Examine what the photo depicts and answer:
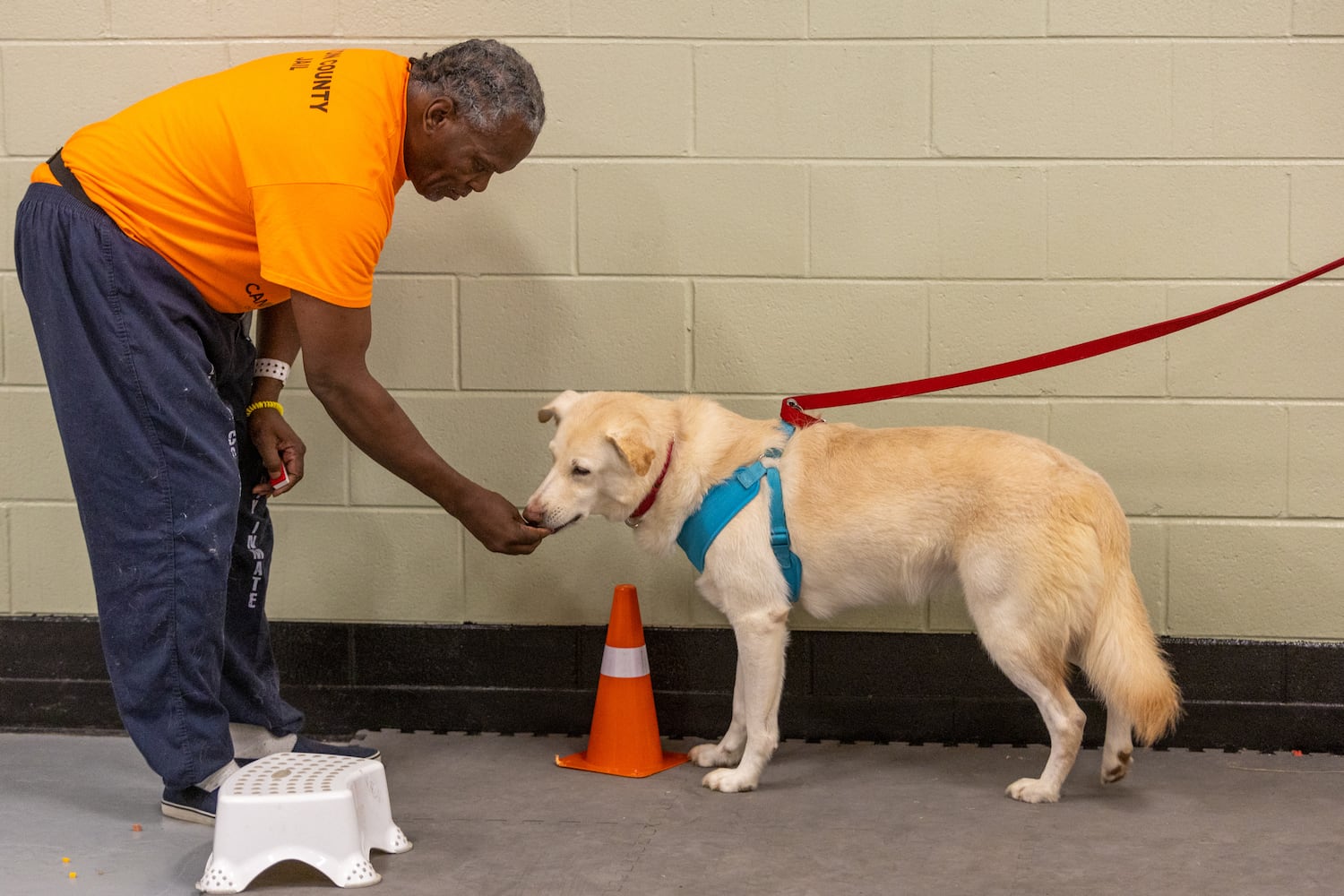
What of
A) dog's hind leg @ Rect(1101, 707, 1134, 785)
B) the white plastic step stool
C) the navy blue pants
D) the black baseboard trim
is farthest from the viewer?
the black baseboard trim

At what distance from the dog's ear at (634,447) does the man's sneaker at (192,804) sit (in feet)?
4.01

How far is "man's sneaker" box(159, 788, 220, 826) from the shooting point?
276cm

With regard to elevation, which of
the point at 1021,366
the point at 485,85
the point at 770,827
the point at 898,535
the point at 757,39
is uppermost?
the point at 757,39

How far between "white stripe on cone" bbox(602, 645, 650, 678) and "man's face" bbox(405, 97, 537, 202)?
4.32 feet

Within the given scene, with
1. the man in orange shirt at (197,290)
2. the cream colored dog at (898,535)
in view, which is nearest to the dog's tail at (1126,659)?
the cream colored dog at (898,535)

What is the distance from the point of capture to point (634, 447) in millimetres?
2873

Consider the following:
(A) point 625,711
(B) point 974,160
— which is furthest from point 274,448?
(B) point 974,160

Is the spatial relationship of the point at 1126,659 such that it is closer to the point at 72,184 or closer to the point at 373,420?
the point at 373,420

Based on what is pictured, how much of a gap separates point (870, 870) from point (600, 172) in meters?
2.01

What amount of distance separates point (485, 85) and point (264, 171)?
50 centimetres

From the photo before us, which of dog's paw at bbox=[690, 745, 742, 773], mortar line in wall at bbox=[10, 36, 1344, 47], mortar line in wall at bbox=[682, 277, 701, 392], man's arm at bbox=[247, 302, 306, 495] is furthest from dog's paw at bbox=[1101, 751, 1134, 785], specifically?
man's arm at bbox=[247, 302, 306, 495]

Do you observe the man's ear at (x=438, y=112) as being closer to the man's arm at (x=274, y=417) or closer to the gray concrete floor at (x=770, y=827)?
the man's arm at (x=274, y=417)

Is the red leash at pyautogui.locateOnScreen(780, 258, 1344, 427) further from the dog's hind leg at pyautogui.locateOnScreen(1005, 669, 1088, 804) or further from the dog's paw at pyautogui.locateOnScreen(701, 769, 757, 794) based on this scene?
the dog's paw at pyautogui.locateOnScreen(701, 769, 757, 794)

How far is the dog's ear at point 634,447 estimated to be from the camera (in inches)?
113
